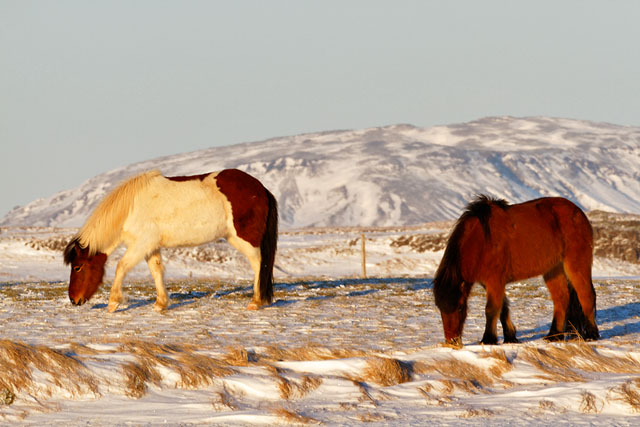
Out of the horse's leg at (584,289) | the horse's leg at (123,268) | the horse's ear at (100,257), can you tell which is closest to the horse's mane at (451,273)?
the horse's leg at (584,289)

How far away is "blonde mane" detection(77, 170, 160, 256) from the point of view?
47.0ft

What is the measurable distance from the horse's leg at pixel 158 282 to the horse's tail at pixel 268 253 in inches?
66.1

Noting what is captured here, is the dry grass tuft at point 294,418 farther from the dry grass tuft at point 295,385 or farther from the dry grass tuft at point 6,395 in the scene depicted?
the dry grass tuft at point 6,395

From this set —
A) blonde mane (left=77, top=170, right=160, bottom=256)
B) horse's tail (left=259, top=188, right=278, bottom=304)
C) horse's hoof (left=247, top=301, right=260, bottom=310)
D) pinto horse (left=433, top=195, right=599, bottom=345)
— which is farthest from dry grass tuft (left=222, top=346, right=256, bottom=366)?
blonde mane (left=77, top=170, right=160, bottom=256)

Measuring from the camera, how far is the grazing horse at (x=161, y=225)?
14242mm

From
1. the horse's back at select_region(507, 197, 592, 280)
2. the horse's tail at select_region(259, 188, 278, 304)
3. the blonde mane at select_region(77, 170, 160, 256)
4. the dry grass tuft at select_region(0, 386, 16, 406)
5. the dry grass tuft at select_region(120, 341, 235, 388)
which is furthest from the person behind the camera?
the horse's tail at select_region(259, 188, 278, 304)

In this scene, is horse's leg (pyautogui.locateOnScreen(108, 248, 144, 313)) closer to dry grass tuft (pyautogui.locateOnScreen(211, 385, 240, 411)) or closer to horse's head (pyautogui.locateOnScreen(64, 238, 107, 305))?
horse's head (pyautogui.locateOnScreen(64, 238, 107, 305))

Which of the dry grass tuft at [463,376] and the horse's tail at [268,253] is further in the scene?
the horse's tail at [268,253]

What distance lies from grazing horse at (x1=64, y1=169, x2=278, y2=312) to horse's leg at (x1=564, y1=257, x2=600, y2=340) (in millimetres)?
5761

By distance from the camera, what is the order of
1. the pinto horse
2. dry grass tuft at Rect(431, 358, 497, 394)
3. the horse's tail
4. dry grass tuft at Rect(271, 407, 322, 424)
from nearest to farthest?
dry grass tuft at Rect(271, 407, 322, 424)
dry grass tuft at Rect(431, 358, 497, 394)
the pinto horse
the horse's tail

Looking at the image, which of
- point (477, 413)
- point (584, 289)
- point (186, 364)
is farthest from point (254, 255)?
point (477, 413)

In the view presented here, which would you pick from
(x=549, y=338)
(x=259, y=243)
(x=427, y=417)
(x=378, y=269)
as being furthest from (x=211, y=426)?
(x=378, y=269)

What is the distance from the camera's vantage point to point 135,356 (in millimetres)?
7172

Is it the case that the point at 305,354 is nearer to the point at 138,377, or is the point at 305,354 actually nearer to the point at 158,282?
the point at 138,377
